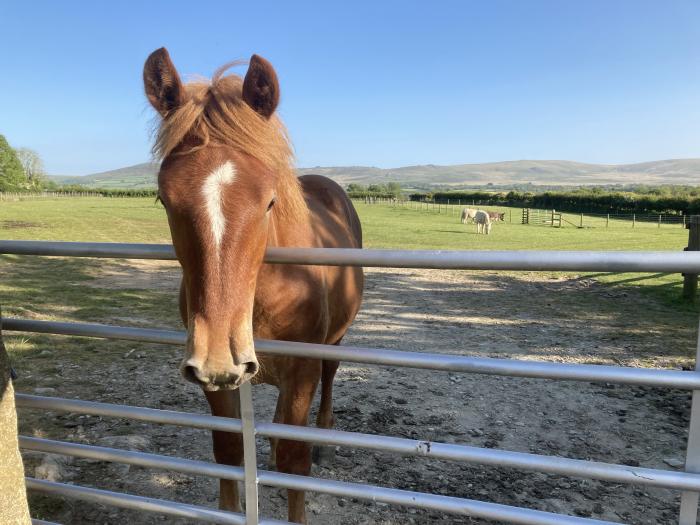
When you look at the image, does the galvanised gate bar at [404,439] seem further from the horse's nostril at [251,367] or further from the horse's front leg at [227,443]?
the horse's front leg at [227,443]

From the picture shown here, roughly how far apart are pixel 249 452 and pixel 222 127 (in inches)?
48.8

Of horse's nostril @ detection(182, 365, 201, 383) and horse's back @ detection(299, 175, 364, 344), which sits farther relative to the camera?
horse's back @ detection(299, 175, 364, 344)

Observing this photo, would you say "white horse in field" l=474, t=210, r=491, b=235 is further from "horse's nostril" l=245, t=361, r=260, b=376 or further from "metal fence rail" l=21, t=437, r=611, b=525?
"horse's nostril" l=245, t=361, r=260, b=376

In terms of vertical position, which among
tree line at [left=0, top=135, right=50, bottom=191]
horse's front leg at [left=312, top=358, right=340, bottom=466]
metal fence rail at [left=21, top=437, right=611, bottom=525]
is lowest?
horse's front leg at [left=312, top=358, right=340, bottom=466]

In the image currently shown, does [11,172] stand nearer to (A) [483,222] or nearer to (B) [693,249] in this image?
(A) [483,222]

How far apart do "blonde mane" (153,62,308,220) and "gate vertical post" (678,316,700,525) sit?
1523 mm

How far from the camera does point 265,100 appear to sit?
1.82 meters

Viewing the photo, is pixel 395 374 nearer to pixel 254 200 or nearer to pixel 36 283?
pixel 254 200

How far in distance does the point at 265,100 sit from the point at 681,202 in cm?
5343

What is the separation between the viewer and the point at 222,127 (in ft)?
5.49

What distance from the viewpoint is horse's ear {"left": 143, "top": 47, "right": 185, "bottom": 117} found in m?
1.77

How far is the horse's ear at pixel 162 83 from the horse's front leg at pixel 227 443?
4.50ft

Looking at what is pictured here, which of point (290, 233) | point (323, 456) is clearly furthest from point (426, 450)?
point (323, 456)

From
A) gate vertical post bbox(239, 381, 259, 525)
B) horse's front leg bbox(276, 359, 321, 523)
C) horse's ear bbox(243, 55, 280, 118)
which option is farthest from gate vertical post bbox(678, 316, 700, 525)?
horse's ear bbox(243, 55, 280, 118)
